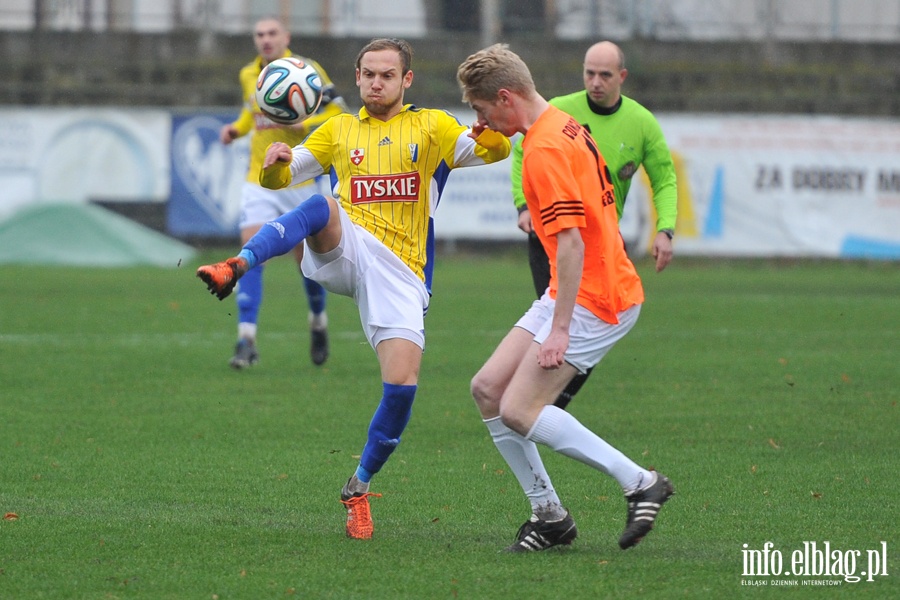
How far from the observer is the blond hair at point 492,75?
197 inches

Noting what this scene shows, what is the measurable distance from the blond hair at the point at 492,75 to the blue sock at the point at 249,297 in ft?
18.0

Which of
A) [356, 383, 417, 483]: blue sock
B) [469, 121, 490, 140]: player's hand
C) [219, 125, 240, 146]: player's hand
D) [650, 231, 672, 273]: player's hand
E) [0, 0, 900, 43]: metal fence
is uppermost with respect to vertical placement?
[0, 0, 900, 43]: metal fence

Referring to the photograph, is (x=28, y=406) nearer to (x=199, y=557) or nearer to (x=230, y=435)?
(x=230, y=435)

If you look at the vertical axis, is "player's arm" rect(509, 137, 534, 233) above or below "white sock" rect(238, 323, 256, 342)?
above

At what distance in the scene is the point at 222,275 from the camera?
4.90m

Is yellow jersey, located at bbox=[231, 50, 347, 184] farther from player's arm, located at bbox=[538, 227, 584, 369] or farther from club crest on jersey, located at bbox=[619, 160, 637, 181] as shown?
player's arm, located at bbox=[538, 227, 584, 369]

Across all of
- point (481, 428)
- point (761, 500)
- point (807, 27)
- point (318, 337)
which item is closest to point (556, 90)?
point (807, 27)

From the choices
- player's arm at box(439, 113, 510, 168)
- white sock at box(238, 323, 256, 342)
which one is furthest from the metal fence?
player's arm at box(439, 113, 510, 168)

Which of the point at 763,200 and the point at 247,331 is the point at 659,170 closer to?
the point at 247,331

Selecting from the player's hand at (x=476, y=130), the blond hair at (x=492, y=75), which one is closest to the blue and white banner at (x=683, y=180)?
the player's hand at (x=476, y=130)

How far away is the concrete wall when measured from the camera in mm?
22359

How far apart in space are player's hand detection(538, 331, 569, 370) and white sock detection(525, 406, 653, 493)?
0.24 metres

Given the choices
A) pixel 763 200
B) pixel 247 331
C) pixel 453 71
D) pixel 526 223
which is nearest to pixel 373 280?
pixel 526 223

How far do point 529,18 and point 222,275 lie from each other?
1959 cm
